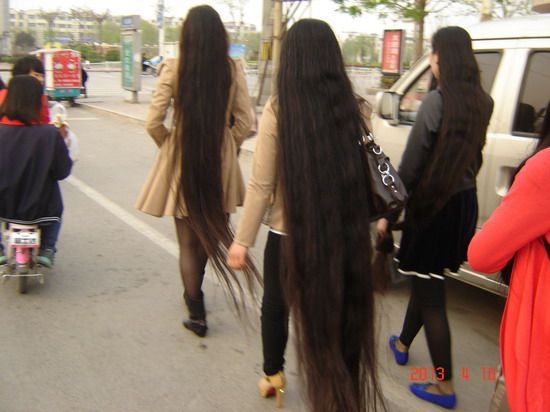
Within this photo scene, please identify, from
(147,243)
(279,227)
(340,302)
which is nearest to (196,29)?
(279,227)

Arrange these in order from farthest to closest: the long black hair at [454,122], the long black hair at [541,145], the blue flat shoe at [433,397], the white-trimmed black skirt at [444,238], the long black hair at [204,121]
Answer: the long black hair at [204,121] < the blue flat shoe at [433,397] < the white-trimmed black skirt at [444,238] < the long black hair at [454,122] < the long black hair at [541,145]

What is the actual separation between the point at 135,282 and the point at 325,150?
2.83 metres

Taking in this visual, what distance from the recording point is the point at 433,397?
3.04 meters

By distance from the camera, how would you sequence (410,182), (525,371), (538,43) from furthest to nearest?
(538,43) < (410,182) < (525,371)

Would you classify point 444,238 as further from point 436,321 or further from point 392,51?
point 392,51

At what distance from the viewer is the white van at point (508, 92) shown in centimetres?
348

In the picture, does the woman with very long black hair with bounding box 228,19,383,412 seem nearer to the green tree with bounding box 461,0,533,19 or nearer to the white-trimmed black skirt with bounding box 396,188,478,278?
the white-trimmed black skirt with bounding box 396,188,478,278

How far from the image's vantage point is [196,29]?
324 cm

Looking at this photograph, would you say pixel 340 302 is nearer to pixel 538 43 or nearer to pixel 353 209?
pixel 353 209

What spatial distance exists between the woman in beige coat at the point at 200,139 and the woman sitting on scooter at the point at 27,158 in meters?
1.09

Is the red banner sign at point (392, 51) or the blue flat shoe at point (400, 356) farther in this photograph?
the red banner sign at point (392, 51)

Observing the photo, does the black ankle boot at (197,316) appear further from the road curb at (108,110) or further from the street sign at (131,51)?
the street sign at (131,51)

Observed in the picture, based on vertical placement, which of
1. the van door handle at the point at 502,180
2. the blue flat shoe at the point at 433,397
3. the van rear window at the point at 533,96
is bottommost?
the blue flat shoe at the point at 433,397

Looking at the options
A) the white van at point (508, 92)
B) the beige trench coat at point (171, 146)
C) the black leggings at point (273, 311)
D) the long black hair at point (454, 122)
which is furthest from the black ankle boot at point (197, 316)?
the white van at point (508, 92)
